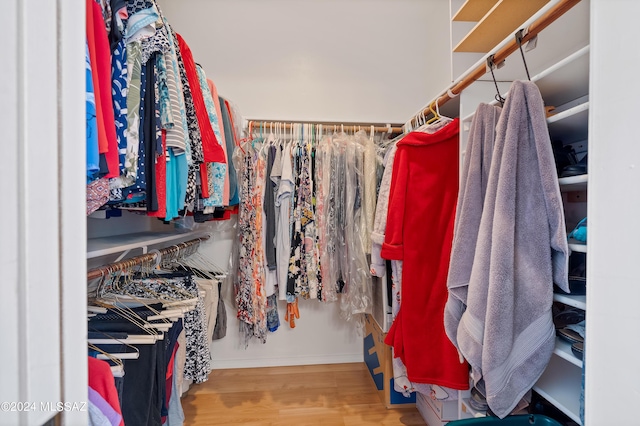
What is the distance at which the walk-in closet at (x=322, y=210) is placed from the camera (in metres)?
0.39

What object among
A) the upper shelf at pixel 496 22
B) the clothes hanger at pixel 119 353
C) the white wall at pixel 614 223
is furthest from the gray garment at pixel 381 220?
the clothes hanger at pixel 119 353

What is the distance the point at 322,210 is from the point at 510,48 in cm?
111

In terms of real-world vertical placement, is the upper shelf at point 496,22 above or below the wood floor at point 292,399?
above

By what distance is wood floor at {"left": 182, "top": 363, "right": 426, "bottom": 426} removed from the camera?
150 cm

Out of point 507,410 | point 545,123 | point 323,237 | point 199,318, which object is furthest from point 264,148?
point 507,410

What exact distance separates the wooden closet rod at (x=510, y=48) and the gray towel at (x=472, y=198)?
0.16m

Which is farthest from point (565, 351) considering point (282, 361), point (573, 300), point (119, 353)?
point (282, 361)

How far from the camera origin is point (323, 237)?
5.41ft

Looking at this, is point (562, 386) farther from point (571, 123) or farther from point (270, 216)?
point (270, 216)

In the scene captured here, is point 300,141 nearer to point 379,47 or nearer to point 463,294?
point 379,47

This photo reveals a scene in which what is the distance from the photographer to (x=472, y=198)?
89cm

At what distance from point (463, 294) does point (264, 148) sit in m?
1.34

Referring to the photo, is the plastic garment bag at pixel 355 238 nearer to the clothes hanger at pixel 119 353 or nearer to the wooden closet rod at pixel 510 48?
the wooden closet rod at pixel 510 48

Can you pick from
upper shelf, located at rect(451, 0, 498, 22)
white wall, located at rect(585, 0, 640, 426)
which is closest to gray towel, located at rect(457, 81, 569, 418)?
white wall, located at rect(585, 0, 640, 426)
